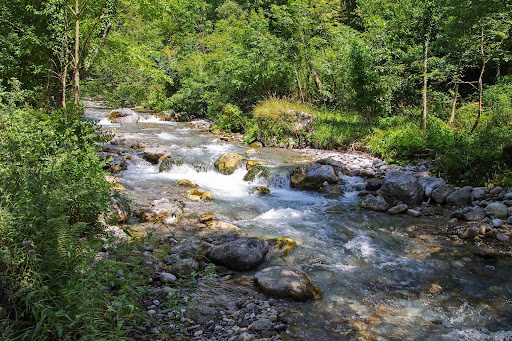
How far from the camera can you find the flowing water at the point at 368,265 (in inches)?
162

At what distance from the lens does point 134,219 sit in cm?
701

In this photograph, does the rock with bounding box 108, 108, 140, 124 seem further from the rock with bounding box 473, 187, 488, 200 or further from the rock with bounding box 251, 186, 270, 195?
the rock with bounding box 473, 187, 488, 200

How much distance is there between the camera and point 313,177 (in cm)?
1027

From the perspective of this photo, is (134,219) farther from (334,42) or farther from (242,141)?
(334,42)

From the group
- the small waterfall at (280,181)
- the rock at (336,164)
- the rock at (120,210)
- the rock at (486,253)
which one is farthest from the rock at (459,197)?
the rock at (120,210)

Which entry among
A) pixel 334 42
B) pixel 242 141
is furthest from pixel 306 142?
pixel 334 42

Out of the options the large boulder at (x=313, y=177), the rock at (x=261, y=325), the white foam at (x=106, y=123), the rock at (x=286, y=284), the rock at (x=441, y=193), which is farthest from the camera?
the white foam at (x=106, y=123)

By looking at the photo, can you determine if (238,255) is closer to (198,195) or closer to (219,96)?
(198,195)

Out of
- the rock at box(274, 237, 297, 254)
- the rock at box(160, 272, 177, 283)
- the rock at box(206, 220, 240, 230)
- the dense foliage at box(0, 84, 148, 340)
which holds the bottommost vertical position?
the rock at box(274, 237, 297, 254)

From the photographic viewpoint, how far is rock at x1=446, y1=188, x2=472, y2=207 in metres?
8.23

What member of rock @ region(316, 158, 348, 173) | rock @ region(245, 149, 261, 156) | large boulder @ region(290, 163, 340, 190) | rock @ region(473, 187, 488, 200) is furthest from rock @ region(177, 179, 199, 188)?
rock @ region(473, 187, 488, 200)

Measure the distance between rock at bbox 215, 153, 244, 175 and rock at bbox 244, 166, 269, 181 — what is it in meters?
0.77

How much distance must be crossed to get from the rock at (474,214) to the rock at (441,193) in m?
1.00

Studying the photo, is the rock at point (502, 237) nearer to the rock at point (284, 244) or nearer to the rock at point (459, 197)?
the rock at point (459, 197)
